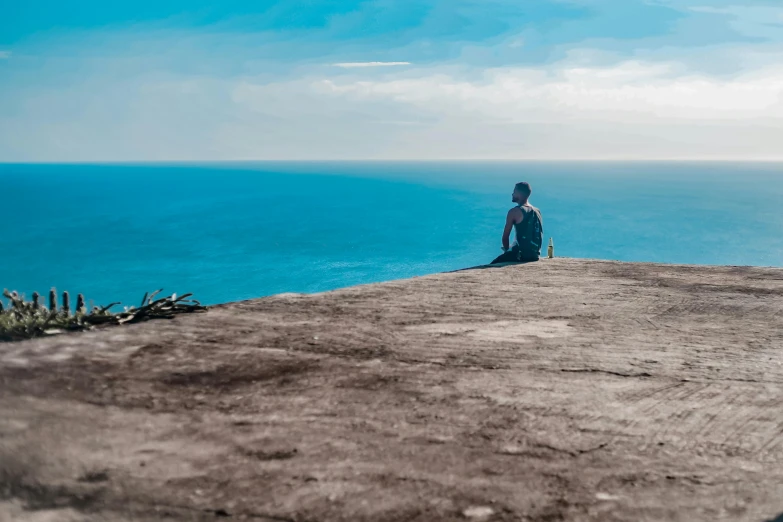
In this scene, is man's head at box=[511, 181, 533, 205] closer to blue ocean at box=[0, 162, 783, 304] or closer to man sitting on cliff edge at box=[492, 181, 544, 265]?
man sitting on cliff edge at box=[492, 181, 544, 265]

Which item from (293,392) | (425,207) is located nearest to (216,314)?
(293,392)

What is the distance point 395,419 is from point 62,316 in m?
3.80

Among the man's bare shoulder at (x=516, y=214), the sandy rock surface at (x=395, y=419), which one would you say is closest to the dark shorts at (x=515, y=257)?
the man's bare shoulder at (x=516, y=214)

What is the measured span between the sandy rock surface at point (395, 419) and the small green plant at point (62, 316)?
23cm

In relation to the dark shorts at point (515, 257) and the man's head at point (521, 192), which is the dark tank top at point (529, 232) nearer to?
the dark shorts at point (515, 257)

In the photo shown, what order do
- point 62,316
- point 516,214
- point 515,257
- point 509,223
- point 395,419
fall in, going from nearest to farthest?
1. point 395,419
2. point 62,316
3. point 516,214
4. point 509,223
5. point 515,257

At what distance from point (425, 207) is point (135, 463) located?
183029 mm

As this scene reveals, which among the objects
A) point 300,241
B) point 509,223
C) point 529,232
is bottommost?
point 300,241

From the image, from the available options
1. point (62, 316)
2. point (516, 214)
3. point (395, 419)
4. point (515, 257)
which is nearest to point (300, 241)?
point (515, 257)

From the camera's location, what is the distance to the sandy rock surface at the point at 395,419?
341cm

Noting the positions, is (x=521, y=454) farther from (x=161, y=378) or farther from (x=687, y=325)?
(x=687, y=325)

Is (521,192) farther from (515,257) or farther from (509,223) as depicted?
(515,257)

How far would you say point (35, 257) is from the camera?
4562 inches

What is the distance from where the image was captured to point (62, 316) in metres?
6.45
